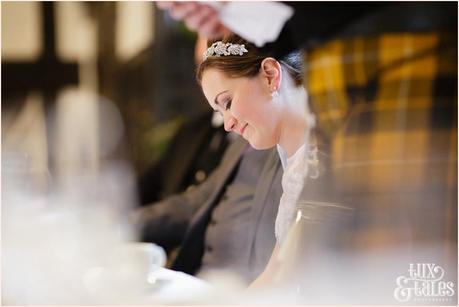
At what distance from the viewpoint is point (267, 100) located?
116cm

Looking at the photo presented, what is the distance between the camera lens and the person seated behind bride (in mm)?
1151

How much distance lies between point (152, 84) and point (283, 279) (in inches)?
18.6

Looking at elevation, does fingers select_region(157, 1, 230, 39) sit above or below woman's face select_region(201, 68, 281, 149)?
above

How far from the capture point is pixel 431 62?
1.17 metres

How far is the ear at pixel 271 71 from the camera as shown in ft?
3.77

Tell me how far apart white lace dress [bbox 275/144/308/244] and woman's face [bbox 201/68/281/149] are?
0.05 metres

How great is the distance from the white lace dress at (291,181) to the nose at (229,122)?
0.35 feet

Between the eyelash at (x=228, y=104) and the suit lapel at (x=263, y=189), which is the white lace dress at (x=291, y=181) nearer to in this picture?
the suit lapel at (x=263, y=189)

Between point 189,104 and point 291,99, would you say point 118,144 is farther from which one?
point 291,99

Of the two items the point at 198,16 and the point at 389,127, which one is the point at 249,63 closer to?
the point at 198,16

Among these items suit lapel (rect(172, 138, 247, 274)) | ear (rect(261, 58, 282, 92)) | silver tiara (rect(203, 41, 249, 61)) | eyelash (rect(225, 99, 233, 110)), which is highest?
silver tiara (rect(203, 41, 249, 61))

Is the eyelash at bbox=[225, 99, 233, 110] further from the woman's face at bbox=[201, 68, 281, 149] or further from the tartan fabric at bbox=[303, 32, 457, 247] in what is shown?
the tartan fabric at bbox=[303, 32, 457, 247]

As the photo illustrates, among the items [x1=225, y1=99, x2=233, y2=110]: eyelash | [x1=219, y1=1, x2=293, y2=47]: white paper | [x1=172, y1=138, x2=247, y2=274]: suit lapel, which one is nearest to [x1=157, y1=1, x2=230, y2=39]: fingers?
[x1=219, y1=1, x2=293, y2=47]: white paper

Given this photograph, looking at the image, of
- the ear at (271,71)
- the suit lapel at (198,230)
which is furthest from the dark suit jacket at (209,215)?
the ear at (271,71)
